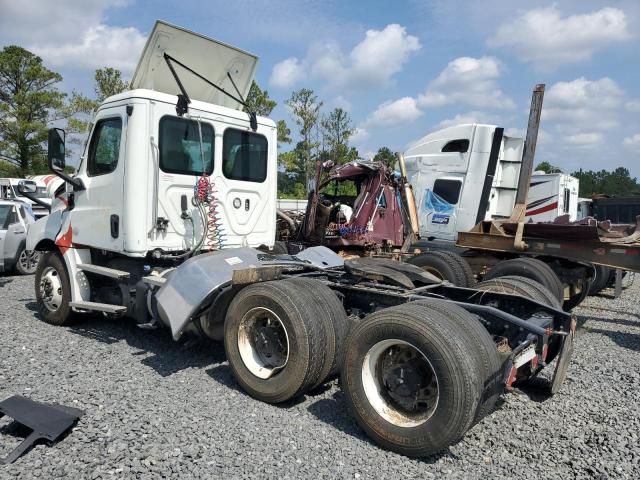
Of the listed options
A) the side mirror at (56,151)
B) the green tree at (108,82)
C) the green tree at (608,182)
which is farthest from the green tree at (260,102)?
the green tree at (608,182)

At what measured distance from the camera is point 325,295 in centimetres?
438

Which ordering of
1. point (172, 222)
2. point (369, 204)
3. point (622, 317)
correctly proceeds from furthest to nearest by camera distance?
point (369, 204)
point (622, 317)
point (172, 222)

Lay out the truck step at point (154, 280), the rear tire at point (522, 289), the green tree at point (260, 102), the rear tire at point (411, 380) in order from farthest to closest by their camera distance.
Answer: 1. the green tree at point (260, 102)
2. the truck step at point (154, 280)
3. the rear tire at point (522, 289)
4. the rear tire at point (411, 380)

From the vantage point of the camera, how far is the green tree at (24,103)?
91.7ft

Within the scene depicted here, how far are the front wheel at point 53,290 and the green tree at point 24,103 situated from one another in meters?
25.0

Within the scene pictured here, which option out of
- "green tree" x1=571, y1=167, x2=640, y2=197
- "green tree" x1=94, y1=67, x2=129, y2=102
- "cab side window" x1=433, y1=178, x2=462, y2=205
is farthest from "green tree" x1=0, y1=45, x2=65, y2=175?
"green tree" x1=571, y1=167, x2=640, y2=197

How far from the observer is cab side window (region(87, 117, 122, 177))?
5.68 metres

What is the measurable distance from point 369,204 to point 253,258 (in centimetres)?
510

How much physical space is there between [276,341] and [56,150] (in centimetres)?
348

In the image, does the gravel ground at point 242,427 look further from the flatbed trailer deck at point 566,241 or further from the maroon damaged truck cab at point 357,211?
the maroon damaged truck cab at point 357,211

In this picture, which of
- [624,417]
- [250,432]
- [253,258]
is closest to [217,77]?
[253,258]

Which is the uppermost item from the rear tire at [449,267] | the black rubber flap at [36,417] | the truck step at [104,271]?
the rear tire at [449,267]

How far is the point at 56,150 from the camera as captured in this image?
5805 mm

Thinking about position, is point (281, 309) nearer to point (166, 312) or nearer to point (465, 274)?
point (166, 312)
